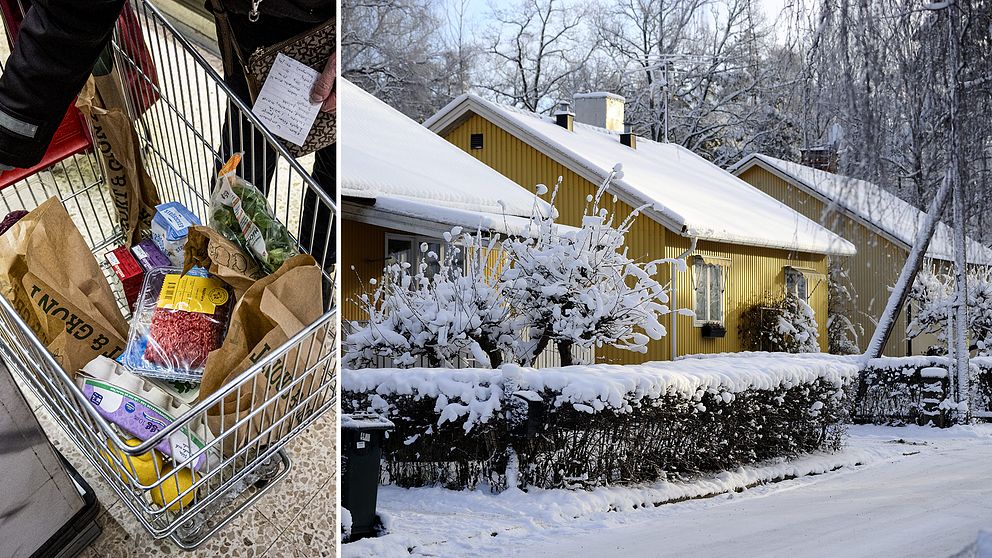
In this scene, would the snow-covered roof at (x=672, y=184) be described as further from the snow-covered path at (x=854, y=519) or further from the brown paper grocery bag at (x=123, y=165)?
the brown paper grocery bag at (x=123, y=165)

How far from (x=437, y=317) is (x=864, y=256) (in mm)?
2482

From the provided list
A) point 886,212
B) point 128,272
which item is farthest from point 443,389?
point 128,272

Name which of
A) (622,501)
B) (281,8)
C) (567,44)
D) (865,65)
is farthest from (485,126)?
(281,8)

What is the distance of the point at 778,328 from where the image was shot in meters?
3.47

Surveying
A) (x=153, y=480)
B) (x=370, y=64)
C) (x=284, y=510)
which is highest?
(x=370, y=64)

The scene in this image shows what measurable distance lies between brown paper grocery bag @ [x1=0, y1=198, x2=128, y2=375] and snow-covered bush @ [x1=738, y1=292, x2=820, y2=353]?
1892 millimetres

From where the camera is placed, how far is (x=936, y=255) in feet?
7.20

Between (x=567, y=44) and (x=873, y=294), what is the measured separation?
1.32m

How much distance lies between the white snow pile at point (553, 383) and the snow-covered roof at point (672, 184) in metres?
0.59

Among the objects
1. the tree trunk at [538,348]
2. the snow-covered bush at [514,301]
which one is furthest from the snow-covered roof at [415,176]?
the tree trunk at [538,348]

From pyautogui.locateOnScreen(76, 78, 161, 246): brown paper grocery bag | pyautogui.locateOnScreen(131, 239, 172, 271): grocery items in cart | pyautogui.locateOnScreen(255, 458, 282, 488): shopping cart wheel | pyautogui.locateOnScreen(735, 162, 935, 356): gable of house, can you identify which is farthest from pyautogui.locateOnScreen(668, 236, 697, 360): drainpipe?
pyautogui.locateOnScreen(131, 239, 172, 271): grocery items in cart

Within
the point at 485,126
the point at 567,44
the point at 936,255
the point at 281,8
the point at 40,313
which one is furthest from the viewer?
the point at 485,126

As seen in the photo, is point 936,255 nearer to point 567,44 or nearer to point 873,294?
point 873,294

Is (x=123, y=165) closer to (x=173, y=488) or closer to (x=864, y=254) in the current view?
(x=173, y=488)
